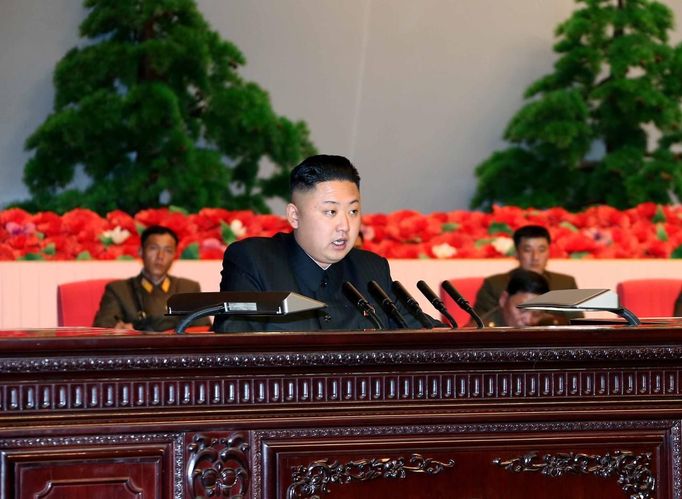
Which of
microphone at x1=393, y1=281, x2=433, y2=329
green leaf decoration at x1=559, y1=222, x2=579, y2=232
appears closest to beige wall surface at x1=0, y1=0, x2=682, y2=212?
green leaf decoration at x1=559, y1=222, x2=579, y2=232

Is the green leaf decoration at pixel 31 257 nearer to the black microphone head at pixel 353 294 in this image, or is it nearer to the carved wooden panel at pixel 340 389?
the black microphone head at pixel 353 294

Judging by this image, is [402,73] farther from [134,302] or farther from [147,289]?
[134,302]

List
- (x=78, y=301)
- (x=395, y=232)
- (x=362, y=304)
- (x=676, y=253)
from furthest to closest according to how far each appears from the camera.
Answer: (x=676, y=253), (x=395, y=232), (x=78, y=301), (x=362, y=304)

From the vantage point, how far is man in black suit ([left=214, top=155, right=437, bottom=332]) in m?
2.19

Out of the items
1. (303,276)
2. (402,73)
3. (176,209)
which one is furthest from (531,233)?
(303,276)

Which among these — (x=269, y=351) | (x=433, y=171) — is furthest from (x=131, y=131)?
(x=269, y=351)

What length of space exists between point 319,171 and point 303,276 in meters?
0.23

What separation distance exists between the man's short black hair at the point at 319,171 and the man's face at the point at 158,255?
7.85 ft

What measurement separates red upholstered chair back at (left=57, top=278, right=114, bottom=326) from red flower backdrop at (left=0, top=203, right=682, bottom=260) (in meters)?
0.45

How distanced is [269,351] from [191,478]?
0.68 ft

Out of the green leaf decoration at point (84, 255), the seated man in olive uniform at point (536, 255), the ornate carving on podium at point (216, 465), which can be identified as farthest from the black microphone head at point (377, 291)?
the green leaf decoration at point (84, 255)

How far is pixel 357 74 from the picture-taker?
6367mm

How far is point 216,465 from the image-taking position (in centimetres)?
153

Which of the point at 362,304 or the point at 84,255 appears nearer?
the point at 362,304
